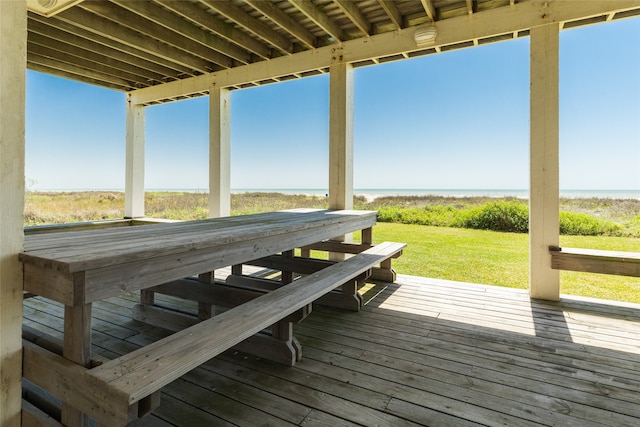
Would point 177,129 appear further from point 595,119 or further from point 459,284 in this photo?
point 595,119

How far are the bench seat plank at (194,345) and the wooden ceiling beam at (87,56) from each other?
434 cm

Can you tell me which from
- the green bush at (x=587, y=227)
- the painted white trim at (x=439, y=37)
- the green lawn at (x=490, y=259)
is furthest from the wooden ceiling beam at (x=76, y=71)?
the green bush at (x=587, y=227)

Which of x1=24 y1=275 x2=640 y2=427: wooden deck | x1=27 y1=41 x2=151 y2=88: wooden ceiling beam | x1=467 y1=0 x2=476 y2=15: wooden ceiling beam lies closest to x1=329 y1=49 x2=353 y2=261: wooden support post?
x1=467 y1=0 x2=476 y2=15: wooden ceiling beam

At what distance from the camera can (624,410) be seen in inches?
54.6

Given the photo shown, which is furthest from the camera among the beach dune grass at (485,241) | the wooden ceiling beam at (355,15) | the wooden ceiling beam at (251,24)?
the beach dune grass at (485,241)

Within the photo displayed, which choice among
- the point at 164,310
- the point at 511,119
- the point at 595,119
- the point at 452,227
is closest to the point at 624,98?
the point at 595,119

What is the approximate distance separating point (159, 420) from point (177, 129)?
85.2 feet

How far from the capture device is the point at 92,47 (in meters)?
3.92

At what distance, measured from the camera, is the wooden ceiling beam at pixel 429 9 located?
2903 mm

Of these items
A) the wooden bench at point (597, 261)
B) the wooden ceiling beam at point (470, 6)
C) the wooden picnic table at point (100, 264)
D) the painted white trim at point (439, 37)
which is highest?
the wooden ceiling beam at point (470, 6)

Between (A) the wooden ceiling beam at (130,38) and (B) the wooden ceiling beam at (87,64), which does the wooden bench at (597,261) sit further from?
(B) the wooden ceiling beam at (87,64)

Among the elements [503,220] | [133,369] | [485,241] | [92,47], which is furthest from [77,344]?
[503,220]

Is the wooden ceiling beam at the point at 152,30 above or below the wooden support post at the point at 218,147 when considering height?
above

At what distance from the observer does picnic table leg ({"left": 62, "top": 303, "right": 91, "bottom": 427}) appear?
1.05 meters
